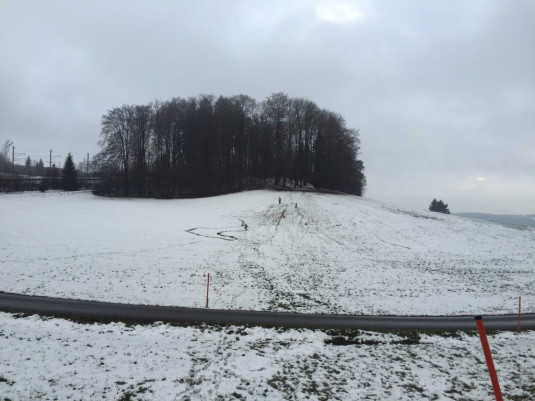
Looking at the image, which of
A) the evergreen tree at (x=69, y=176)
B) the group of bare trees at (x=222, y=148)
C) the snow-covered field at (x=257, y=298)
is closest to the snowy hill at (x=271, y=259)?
the snow-covered field at (x=257, y=298)

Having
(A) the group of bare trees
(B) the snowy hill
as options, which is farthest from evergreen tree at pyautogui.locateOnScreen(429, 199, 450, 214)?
(B) the snowy hill

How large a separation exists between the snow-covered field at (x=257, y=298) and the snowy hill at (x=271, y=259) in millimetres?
158

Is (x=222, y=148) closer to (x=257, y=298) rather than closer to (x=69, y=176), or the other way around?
(x=69, y=176)

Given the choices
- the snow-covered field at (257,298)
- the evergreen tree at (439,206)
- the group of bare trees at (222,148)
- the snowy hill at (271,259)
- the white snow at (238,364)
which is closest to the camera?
the white snow at (238,364)

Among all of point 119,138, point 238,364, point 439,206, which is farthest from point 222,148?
point 439,206

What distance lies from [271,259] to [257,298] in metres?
9.19

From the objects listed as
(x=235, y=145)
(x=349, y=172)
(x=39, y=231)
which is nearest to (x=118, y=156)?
(x=235, y=145)

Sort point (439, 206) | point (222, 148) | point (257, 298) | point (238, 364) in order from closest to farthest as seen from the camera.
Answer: point (238, 364) < point (257, 298) < point (222, 148) < point (439, 206)

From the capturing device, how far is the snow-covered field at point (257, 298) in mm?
8297

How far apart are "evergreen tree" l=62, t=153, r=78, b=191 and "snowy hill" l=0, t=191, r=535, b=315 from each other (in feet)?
88.3

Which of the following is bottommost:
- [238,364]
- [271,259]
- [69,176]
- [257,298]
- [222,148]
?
[257,298]

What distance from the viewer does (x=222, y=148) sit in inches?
2798

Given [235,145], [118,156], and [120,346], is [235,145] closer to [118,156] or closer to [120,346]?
[118,156]

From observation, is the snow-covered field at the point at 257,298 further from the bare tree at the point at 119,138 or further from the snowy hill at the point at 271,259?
the bare tree at the point at 119,138
